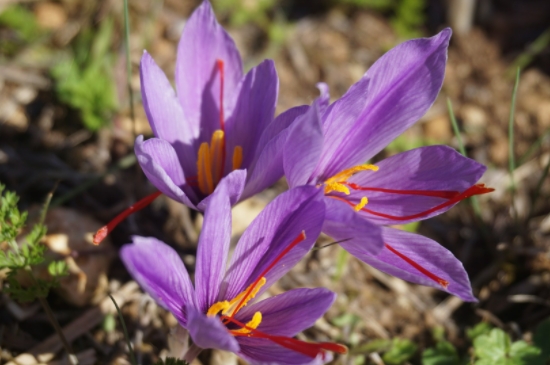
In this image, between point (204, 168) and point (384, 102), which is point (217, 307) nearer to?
point (204, 168)

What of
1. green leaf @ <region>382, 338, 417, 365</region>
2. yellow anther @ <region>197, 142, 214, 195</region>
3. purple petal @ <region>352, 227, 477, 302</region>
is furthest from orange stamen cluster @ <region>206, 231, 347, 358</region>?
green leaf @ <region>382, 338, 417, 365</region>

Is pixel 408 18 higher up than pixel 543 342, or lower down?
higher up

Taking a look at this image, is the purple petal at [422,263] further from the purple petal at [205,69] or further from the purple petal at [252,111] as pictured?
the purple petal at [205,69]

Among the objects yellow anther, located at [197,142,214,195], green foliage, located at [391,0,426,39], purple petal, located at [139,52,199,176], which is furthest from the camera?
green foliage, located at [391,0,426,39]

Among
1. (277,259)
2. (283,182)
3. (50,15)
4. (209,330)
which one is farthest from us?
(50,15)

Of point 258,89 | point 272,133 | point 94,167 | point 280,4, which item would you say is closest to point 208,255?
point 272,133

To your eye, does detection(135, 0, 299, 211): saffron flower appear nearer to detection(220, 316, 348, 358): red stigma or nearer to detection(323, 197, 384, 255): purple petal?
detection(323, 197, 384, 255): purple petal

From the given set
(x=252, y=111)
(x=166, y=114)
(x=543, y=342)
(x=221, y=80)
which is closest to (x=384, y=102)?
(x=252, y=111)
